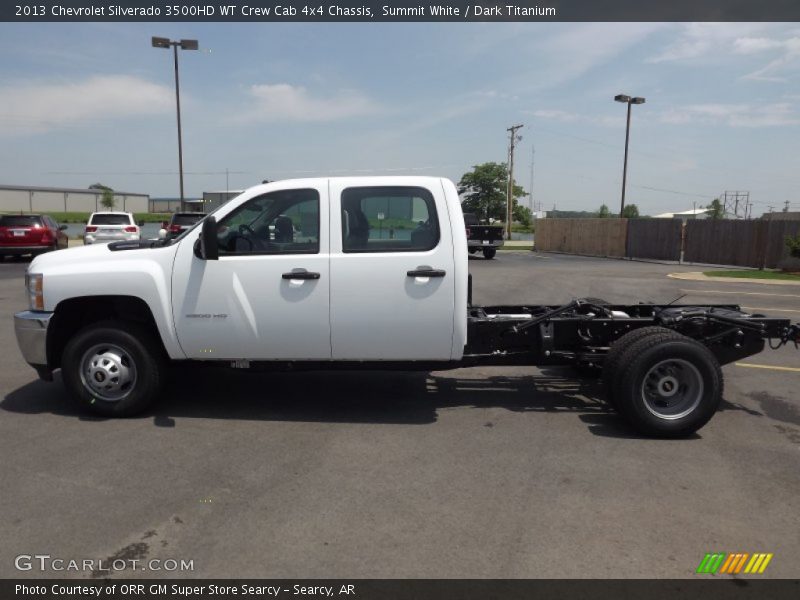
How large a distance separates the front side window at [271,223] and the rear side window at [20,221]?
1897 cm

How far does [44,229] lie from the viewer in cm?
2102

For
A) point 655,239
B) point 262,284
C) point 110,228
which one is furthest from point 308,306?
point 655,239

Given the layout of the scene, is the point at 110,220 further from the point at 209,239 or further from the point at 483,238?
the point at 209,239

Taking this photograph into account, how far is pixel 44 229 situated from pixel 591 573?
2217cm

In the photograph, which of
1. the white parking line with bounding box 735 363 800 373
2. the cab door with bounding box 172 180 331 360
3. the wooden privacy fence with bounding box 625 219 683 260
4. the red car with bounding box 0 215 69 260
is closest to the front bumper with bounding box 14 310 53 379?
the cab door with bounding box 172 180 331 360

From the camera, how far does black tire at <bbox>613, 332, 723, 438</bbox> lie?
5031 millimetres

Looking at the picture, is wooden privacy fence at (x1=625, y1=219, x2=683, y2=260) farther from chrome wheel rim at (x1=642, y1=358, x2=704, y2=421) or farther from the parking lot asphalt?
chrome wheel rim at (x1=642, y1=358, x2=704, y2=421)

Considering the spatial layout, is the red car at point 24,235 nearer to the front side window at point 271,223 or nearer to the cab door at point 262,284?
the cab door at point 262,284

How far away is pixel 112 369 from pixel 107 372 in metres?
0.04

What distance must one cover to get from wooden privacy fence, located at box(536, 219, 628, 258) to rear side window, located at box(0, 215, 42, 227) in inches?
1026

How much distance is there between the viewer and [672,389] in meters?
5.18

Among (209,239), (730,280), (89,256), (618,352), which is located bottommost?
(730,280)

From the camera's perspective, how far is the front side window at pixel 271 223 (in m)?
5.27
